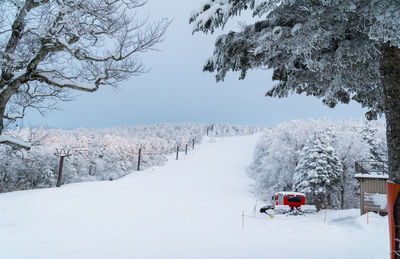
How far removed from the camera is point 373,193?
46.3 feet

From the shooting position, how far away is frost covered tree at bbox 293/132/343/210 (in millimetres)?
22688

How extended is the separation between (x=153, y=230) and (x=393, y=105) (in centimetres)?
1049

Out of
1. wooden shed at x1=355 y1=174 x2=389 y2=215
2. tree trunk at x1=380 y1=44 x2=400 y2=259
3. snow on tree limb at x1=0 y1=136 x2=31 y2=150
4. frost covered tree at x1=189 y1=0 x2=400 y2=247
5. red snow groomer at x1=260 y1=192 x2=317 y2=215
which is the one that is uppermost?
frost covered tree at x1=189 y1=0 x2=400 y2=247

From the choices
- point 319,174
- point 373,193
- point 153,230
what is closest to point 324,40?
point 153,230

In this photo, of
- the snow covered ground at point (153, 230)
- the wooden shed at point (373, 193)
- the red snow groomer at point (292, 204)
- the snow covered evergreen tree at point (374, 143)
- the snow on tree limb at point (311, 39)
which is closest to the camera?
the snow on tree limb at point (311, 39)

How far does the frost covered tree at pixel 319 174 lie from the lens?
2269 centimetres

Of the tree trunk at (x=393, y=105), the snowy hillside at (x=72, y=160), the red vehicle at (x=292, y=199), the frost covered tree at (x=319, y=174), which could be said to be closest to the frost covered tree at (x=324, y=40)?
the tree trunk at (x=393, y=105)

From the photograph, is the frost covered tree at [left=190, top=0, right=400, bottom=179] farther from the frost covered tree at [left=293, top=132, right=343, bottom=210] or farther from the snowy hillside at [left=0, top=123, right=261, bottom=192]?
the frost covered tree at [left=293, top=132, right=343, bottom=210]

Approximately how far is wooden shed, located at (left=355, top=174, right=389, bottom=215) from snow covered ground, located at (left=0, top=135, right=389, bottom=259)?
3.40 ft

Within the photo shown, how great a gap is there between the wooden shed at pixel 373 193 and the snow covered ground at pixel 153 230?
1.04 m

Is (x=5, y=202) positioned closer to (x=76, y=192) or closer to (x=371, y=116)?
(x=76, y=192)

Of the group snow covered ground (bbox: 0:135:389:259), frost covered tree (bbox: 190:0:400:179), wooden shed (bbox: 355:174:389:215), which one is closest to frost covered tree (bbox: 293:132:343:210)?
snow covered ground (bbox: 0:135:389:259)

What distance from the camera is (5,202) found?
11570 millimetres

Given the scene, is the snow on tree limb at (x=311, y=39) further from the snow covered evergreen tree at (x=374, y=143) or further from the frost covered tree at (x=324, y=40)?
the snow covered evergreen tree at (x=374, y=143)
